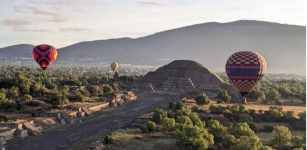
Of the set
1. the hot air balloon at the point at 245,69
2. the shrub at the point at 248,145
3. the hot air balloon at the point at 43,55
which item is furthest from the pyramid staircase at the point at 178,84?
the shrub at the point at 248,145

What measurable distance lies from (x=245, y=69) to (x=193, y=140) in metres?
17.5

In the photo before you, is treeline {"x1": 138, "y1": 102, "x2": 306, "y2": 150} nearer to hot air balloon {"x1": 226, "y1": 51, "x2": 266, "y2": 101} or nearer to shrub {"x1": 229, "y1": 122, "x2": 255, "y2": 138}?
shrub {"x1": 229, "y1": 122, "x2": 255, "y2": 138}

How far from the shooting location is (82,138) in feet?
128

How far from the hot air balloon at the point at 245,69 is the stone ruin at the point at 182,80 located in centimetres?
4483

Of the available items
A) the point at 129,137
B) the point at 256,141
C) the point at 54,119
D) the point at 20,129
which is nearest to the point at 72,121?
the point at 54,119

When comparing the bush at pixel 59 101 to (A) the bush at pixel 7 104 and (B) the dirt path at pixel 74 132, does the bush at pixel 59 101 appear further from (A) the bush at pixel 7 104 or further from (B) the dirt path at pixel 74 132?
(B) the dirt path at pixel 74 132

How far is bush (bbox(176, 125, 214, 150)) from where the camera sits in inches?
1166

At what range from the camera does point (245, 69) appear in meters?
45.3

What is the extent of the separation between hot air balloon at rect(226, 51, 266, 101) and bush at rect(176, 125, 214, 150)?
14.7 metres

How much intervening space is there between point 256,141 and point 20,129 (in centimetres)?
2238

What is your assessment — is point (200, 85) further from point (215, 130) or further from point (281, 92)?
point (215, 130)

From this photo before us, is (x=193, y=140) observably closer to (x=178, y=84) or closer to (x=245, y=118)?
(x=245, y=118)

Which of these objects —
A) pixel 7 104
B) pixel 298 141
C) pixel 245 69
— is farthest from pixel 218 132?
pixel 7 104

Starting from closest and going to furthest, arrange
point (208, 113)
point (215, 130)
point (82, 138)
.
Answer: point (215, 130)
point (82, 138)
point (208, 113)
